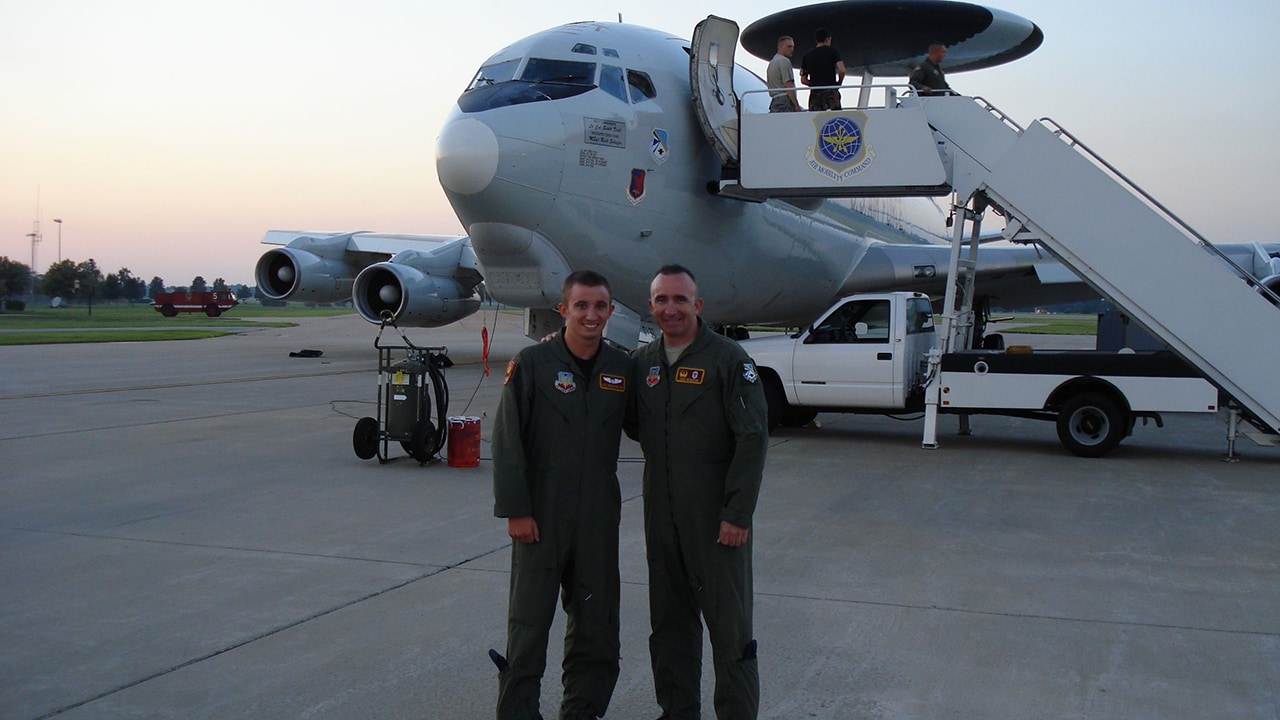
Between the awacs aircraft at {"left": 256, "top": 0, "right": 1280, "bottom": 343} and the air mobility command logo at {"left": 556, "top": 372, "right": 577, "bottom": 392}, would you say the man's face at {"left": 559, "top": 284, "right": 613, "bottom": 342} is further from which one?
the awacs aircraft at {"left": 256, "top": 0, "right": 1280, "bottom": 343}

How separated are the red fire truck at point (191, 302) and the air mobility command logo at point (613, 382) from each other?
69.5 m

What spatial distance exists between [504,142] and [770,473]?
162 inches

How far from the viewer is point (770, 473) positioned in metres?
9.18

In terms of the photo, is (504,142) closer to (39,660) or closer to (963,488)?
(963,488)

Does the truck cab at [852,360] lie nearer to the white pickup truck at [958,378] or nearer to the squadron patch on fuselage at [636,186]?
the white pickup truck at [958,378]

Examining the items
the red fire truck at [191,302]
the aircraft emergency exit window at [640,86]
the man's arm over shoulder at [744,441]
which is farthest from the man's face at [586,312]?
the red fire truck at [191,302]

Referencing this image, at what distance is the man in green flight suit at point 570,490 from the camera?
141 inches

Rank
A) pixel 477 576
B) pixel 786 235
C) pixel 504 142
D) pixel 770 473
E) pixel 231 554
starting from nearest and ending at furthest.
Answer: pixel 477 576 < pixel 231 554 < pixel 770 473 < pixel 504 142 < pixel 786 235

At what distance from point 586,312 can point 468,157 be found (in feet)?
21.8

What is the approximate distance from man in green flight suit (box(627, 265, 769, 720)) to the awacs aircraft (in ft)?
21.8

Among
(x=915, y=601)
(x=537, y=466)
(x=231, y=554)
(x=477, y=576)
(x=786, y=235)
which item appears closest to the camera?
(x=537, y=466)

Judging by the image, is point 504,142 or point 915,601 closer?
point 915,601

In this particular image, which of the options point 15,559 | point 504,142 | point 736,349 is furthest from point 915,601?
point 504,142

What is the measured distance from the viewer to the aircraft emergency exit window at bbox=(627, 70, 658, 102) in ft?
37.4
